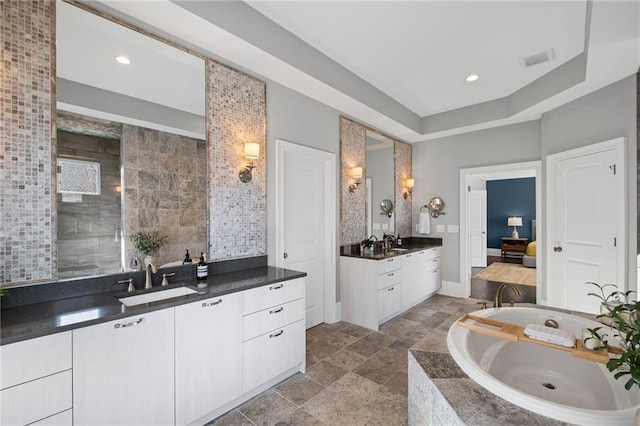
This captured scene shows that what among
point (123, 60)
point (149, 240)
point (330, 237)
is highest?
point (123, 60)

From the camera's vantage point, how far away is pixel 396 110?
13.4 feet

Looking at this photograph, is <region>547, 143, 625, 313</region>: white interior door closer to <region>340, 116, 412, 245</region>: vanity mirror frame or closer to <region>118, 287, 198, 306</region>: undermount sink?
<region>340, 116, 412, 245</region>: vanity mirror frame

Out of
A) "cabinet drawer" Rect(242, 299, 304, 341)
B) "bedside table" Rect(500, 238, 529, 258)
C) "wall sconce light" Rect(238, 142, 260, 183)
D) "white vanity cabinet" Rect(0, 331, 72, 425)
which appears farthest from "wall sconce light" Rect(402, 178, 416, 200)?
"bedside table" Rect(500, 238, 529, 258)

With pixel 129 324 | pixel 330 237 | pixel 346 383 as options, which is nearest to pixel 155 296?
pixel 129 324

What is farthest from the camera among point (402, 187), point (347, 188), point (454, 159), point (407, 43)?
point (402, 187)

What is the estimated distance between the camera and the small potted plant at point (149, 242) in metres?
1.98

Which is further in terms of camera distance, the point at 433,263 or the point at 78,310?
the point at 433,263

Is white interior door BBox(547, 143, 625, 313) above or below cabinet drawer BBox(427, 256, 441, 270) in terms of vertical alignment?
above

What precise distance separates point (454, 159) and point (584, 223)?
78.4 inches

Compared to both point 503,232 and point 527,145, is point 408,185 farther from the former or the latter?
point 503,232

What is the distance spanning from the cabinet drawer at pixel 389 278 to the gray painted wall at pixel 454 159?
1.54 meters

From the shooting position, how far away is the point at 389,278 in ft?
11.7

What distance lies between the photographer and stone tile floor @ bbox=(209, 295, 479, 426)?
189 cm

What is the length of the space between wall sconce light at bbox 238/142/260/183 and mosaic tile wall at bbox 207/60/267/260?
1.7 inches
